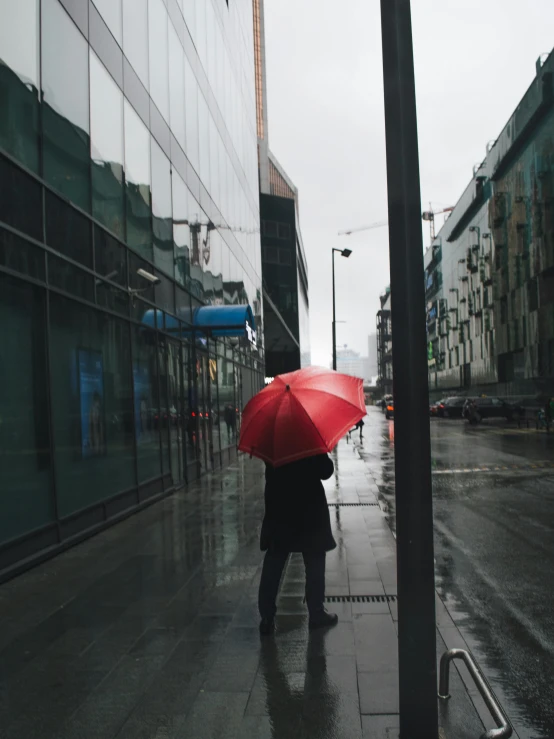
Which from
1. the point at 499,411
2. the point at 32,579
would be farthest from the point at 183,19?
the point at 499,411

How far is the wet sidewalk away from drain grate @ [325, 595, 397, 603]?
0.09ft

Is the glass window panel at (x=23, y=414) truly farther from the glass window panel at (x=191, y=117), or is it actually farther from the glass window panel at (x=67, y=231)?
the glass window panel at (x=191, y=117)

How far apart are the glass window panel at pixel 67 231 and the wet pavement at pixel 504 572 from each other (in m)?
6.09

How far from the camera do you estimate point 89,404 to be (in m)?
10.1

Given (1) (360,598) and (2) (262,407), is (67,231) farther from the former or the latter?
(1) (360,598)

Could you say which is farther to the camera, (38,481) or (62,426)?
(62,426)

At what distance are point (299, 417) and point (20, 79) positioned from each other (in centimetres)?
602

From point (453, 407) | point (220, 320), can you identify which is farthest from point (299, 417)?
point (453, 407)

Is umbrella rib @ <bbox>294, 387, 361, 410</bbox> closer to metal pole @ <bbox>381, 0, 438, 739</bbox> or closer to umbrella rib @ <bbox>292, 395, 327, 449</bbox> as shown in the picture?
umbrella rib @ <bbox>292, 395, 327, 449</bbox>

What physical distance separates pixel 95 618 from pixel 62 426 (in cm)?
370

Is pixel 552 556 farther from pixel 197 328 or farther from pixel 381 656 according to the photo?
pixel 197 328

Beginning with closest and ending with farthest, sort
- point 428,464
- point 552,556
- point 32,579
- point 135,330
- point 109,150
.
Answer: point 428,464, point 32,579, point 552,556, point 109,150, point 135,330

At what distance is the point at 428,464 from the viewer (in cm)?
345

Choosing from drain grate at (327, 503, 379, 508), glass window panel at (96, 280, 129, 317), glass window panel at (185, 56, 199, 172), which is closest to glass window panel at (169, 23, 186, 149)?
glass window panel at (185, 56, 199, 172)
